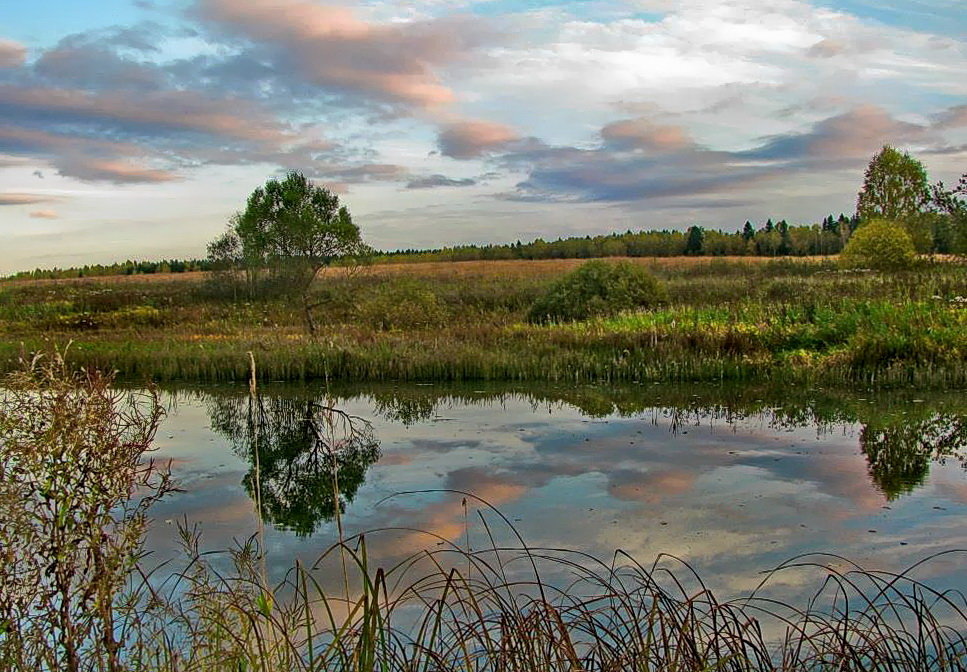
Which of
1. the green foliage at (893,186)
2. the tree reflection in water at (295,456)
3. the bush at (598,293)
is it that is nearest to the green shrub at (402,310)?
the bush at (598,293)

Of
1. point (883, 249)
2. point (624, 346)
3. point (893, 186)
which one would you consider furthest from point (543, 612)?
point (893, 186)

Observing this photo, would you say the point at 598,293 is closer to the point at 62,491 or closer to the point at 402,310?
the point at 402,310

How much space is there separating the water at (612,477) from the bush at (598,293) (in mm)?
9947

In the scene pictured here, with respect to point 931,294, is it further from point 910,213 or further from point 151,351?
point 910,213

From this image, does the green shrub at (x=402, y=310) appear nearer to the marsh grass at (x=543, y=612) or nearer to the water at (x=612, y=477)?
the water at (x=612, y=477)

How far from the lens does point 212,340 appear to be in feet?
65.4

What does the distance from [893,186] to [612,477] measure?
45.2 meters

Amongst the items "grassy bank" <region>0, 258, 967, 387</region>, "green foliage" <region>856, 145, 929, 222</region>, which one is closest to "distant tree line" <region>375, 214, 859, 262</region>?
"green foliage" <region>856, 145, 929, 222</region>

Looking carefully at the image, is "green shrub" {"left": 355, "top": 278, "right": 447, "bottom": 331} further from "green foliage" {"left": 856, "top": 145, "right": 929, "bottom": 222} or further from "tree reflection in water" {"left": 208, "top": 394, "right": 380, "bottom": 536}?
"green foliage" {"left": 856, "top": 145, "right": 929, "bottom": 222}

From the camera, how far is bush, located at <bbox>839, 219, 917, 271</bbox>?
34.7 metres

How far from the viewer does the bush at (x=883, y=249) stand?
34.7 m

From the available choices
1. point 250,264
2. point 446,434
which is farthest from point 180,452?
point 250,264

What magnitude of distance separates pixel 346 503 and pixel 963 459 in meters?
6.28

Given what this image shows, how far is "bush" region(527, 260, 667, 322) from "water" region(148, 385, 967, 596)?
9.95 m
